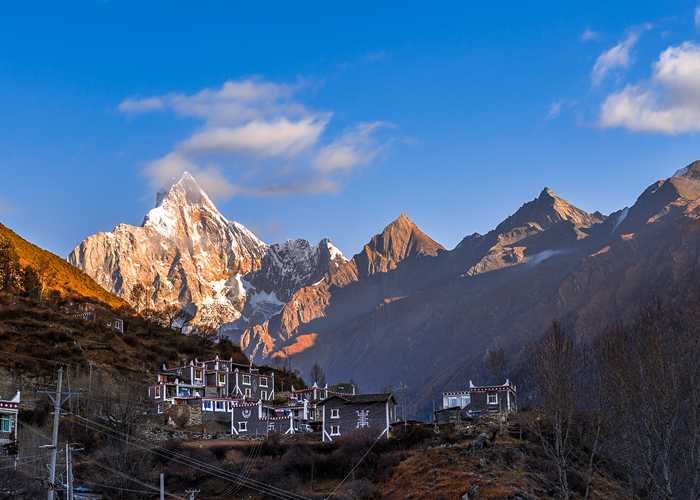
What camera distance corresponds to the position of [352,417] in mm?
76000

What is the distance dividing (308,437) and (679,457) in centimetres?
3921

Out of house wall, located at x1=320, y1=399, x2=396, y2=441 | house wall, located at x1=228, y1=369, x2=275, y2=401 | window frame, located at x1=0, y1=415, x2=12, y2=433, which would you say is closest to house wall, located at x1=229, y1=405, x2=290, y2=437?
house wall, located at x1=320, y1=399, x2=396, y2=441

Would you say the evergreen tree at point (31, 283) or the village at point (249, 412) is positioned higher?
the evergreen tree at point (31, 283)

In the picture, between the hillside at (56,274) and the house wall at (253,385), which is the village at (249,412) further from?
the hillside at (56,274)

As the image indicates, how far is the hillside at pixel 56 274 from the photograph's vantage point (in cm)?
13088

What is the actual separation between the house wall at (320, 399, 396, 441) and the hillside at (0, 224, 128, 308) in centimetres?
6165

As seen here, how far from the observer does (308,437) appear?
78.1m

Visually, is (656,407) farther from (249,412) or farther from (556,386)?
(249,412)

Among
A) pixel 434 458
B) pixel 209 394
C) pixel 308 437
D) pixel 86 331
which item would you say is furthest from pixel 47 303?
pixel 434 458

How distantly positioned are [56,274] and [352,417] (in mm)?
81762

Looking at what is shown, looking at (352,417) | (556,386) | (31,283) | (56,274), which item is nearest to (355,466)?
(352,417)

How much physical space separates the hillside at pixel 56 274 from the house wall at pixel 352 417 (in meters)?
61.6

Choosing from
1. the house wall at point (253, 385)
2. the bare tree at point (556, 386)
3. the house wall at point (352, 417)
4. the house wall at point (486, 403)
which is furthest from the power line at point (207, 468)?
the house wall at point (486, 403)

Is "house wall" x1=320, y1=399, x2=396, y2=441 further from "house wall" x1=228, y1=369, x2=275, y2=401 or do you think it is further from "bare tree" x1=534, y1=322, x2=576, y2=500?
"bare tree" x1=534, y1=322, x2=576, y2=500
